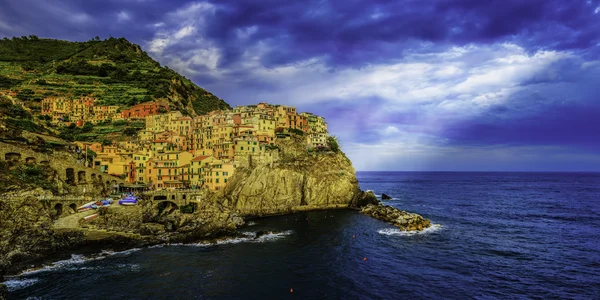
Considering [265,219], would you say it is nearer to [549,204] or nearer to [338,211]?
[338,211]

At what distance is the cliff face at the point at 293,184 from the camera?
269ft

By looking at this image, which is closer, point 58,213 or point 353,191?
point 58,213

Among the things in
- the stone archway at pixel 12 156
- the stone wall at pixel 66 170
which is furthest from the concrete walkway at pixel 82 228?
the stone archway at pixel 12 156

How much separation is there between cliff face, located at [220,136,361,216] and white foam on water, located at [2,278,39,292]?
1711 inches

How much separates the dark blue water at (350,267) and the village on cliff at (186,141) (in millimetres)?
25387

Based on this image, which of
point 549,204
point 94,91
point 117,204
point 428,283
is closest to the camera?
point 428,283

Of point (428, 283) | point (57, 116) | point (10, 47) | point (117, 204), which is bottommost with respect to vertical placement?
point (428, 283)

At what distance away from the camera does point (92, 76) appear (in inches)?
5935

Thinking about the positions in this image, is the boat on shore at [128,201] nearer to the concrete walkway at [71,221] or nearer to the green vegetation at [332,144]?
the concrete walkway at [71,221]

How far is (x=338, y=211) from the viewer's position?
8994 centimetres

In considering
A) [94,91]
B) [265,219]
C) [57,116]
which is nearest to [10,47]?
[94,91]

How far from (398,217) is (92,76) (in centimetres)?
15292

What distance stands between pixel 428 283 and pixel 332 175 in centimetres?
5641

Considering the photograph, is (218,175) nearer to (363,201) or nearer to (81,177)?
(81,177)
